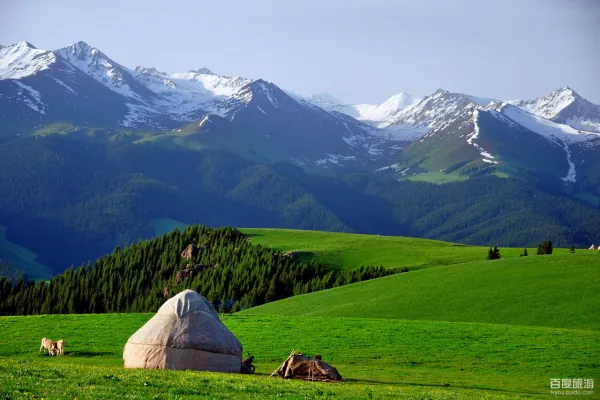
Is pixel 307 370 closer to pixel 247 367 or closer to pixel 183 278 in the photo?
pixel 247 367

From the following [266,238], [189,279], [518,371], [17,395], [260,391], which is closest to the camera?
[17,395]

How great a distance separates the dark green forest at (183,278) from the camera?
136 metres

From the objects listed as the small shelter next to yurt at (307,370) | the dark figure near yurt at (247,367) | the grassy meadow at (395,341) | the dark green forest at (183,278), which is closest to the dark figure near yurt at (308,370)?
the small shelter next to yurt at (307,370)

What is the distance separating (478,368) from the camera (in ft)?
163

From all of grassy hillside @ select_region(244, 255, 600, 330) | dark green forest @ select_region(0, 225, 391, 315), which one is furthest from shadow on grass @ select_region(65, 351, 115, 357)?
dark green forest @ select_region(0, 225, 391, 315)

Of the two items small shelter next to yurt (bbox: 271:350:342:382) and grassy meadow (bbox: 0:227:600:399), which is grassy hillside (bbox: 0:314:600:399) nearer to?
grassy meadow (bbox: 0:227:600:399)

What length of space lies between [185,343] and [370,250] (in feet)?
364

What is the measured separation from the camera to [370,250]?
152125 millimetres

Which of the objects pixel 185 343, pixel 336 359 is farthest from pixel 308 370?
pixel 336 359

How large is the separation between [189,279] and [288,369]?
391ft

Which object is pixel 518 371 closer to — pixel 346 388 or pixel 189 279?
pixel 346 388

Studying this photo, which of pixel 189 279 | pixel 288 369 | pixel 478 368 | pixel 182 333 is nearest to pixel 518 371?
pixel 478 368

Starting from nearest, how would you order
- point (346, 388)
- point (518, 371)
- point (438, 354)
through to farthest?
point (346, 388), point (518, 371), point (438, 354)

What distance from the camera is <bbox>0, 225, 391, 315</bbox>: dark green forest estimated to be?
136 meters
